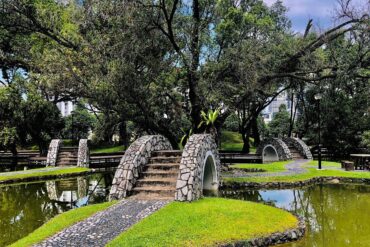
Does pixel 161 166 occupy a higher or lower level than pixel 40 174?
higher

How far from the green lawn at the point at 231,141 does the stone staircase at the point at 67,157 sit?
17.8 meters

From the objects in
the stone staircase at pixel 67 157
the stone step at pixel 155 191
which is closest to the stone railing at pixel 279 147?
the stone staircase at pixel 67 157

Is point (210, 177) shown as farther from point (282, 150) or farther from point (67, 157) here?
point (67, 157)

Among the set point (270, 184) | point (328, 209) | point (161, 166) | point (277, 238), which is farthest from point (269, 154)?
point (277, 238)

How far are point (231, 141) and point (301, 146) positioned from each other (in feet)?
50.1

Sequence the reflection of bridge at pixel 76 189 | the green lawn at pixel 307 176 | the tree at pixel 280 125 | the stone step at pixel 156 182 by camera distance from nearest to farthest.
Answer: the stone step at pixel 156 182 → the reflection of bridge at pixel 76 189 → the green lawn at pixel 307 176 → the tree at pixel 280 125

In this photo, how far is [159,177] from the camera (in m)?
11.5

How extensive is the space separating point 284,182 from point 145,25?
9.04 meters

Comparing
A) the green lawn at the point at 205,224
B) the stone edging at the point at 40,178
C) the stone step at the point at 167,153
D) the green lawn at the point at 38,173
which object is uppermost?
the stone step at the point at 167,153

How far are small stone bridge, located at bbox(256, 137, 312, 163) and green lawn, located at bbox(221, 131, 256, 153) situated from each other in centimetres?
1000

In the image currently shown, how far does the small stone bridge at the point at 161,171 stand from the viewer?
408 inches

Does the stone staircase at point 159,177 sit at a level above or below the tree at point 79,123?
below

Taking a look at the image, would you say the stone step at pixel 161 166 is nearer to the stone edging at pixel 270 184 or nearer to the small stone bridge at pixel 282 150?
the stone edging at pixel 270 184

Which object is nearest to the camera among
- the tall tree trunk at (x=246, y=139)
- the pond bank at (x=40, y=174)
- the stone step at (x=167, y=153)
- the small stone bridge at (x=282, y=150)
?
the stone step at (x=167, y=153)
